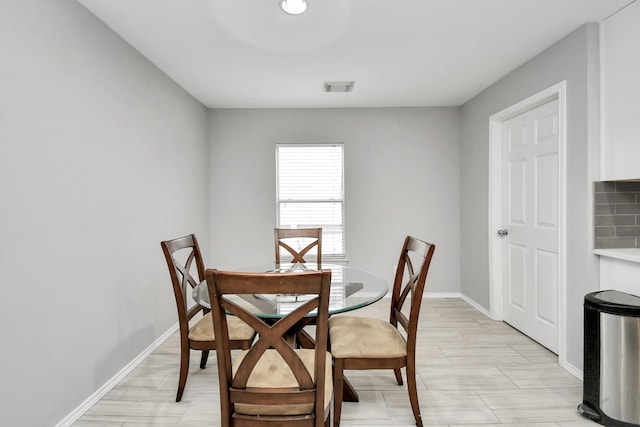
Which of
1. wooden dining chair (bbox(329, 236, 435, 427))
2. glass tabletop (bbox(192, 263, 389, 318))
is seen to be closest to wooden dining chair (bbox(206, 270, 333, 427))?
glass tabletop (bbox(192, 263, 389, 318))

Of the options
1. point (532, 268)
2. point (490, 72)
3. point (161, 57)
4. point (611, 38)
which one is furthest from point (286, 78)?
point (532, 268)

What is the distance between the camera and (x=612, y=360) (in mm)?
1933

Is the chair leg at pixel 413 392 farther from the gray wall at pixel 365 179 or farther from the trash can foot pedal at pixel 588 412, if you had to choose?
the gray wall at pixel 365 179

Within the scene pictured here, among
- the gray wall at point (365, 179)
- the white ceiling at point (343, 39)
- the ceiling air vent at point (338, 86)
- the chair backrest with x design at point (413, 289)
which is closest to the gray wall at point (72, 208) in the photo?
the white ceiling at point (343, 39)

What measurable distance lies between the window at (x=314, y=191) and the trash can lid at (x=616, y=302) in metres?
2.83

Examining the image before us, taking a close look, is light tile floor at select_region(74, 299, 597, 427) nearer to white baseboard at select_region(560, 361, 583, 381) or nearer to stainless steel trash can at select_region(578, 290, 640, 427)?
white baseboard at select_region(560, 361, 583, 381)

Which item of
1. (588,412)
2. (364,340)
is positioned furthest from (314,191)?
(588,412)

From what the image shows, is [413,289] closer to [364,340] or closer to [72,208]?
[364,340]

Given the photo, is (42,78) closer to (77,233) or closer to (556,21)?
(77,233)

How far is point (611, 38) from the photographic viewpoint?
2.34 metres

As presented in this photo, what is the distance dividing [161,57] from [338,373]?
2.76m

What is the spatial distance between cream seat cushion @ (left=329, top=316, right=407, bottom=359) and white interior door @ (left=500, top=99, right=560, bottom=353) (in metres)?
1.64

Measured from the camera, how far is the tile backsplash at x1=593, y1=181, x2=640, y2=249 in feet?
7.84

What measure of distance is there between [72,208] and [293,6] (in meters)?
Result: 1.77
